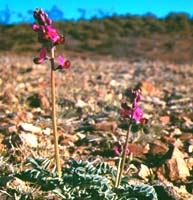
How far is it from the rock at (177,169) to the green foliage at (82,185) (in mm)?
871

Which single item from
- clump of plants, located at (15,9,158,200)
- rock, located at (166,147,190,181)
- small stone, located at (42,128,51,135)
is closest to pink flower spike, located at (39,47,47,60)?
clump of plants, located at (15,9,158,200)

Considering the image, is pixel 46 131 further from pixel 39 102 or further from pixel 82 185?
pixel 82 185

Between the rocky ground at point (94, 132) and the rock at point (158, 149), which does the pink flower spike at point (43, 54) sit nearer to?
the rocky ground at point (94, 132)

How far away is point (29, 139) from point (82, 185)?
5.37 feet

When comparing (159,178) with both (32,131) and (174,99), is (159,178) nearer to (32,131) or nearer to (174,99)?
(32,131)

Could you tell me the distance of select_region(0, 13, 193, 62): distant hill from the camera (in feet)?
110

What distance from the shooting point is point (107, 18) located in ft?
185

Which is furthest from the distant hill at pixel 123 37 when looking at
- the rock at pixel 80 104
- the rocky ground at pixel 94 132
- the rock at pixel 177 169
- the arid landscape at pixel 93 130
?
the rock at pixel 177 169

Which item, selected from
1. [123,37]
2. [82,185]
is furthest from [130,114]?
[123,37]

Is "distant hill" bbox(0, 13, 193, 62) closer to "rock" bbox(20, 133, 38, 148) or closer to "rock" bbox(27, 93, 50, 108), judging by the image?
"rock" bbox(27, 93, 50, 108)

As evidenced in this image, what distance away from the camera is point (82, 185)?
2.97 metres

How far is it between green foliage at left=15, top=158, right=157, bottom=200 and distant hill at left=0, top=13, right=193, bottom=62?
2292 centimetres

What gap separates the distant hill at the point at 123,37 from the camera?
33.6 m

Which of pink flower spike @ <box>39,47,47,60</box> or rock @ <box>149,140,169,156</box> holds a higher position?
pink flower spike @ <box>39,47,47,60</box>
